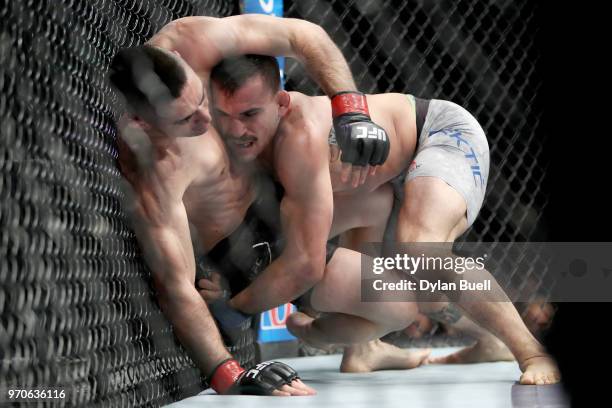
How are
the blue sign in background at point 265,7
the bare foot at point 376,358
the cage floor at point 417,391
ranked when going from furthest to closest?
the blue sign in background at point 265,7
the bare foot at point 376,358
the cage floor at point 417,391

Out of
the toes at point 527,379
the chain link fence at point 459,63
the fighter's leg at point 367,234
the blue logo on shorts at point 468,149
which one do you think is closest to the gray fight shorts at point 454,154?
the blue logo on shorts at point 468,149

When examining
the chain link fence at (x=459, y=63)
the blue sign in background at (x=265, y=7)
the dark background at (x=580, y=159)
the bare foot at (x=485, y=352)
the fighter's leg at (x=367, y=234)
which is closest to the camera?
the dark background at (x=580, y=159)

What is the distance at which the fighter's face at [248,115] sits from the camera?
1.84 m

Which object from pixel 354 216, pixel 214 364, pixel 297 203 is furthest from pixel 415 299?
pixel 214 364

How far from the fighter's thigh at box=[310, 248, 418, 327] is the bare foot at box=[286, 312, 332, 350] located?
0.58ft

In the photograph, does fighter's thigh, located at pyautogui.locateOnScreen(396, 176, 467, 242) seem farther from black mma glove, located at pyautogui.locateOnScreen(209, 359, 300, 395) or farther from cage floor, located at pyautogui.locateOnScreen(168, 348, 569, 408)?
black mma glove, located at pyautogui.locateOnScreen(209, 359, 300, 395)

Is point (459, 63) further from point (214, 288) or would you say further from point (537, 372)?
point (537, 372)

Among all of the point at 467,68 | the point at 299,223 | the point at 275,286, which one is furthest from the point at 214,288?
the point at 467,68

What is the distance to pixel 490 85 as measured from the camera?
3621 millimetres

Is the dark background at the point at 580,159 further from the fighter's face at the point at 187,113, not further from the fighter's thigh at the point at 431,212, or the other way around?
the fighter's thigh at the point at 431,212

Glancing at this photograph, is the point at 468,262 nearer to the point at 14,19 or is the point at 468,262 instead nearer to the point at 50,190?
the point at 50,190

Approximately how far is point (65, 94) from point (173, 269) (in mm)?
531

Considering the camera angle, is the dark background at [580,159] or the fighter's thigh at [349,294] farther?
the fighter's thigh at [349,294]

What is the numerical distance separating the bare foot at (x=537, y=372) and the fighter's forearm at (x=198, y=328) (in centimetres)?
62
